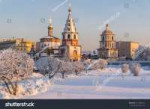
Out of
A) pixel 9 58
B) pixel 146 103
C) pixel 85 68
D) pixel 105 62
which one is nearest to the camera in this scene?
pixel 146 103

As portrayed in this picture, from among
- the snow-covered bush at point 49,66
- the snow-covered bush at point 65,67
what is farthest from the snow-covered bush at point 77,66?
the snow-covered bush at point 49,66

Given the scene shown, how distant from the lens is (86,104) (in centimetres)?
501

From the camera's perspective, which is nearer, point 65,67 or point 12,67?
point 12,67

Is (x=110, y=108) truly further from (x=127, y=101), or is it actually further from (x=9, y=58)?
(x=9, y=58)

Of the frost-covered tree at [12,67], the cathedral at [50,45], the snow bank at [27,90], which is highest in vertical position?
the cathedral at [50,45]

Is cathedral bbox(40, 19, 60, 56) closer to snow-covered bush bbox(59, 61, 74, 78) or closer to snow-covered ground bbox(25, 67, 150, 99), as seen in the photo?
snow-covered bush bbox(59, 61, 74, 78)

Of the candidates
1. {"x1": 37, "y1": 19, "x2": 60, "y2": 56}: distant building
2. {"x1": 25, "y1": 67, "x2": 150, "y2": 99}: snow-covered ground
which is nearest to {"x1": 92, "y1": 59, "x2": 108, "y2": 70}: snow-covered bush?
{"x1": 37, "y1": 19, "x2": 60, "y2": 56}: distant building

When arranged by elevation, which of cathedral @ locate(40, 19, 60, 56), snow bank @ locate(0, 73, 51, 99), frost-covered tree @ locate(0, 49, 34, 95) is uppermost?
cathedral @ locate(40, 19, 60, 56)

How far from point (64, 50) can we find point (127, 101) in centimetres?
2128

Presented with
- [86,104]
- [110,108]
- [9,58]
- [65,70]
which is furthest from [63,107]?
[65,70]

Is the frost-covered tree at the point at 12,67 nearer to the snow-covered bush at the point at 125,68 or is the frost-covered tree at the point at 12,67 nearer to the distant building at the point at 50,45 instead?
the snow-covered bush at the point at 125,68

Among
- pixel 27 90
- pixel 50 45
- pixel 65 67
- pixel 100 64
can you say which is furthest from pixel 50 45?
pixel 27 90

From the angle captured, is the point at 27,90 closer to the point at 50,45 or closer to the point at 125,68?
the point at 125,68

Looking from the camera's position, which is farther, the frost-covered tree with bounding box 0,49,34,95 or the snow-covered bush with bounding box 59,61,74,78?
the snow-covered bush with bounding box 59,61,74,78
